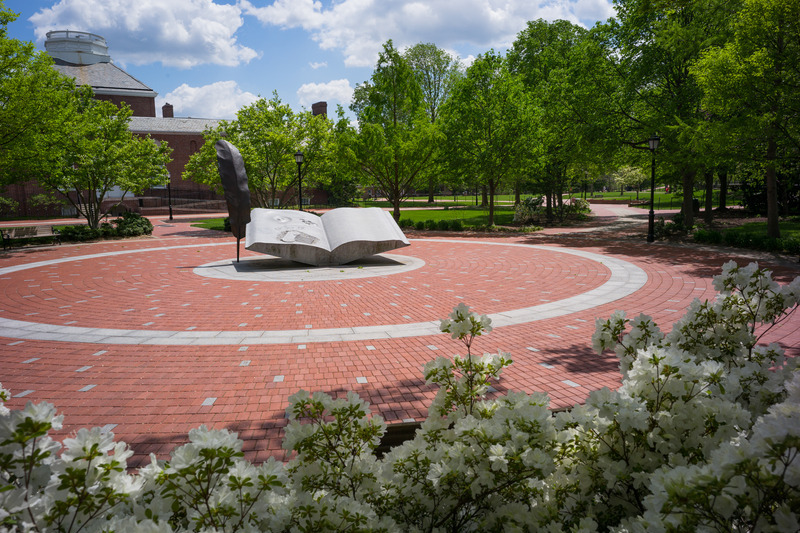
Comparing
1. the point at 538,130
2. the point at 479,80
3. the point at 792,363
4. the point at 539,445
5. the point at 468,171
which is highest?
the point at 479,80

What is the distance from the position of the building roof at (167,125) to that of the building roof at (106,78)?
4.31 meters

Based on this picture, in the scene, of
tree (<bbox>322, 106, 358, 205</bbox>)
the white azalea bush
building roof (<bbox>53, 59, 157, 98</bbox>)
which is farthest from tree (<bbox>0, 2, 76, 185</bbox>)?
building roof (<bbox>53, 59, 157, 98</bbox>)

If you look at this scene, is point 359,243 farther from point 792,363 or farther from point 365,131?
point 365,131

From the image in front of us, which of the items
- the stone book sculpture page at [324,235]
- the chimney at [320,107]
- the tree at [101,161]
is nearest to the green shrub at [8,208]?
the tree at [101,161]

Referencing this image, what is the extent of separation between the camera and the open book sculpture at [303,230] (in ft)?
46.3

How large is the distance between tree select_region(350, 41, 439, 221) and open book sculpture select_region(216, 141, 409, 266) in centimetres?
1342

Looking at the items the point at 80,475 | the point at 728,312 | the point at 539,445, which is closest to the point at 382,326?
the point at 728,312

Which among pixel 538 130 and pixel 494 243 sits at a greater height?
pixel 538 130

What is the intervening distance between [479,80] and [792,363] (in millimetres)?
26716

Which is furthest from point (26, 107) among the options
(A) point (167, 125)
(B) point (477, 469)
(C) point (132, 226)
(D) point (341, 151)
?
(A) point (167, 125)

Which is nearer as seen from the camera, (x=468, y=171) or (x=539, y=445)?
(x=539, y=445)

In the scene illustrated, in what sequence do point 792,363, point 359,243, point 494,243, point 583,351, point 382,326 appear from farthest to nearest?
point 494,243 < point 359,243 < point 382,326 < point 583,351 < point 792,363

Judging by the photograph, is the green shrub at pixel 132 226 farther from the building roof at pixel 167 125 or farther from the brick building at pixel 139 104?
the building roof at pixel 167 125

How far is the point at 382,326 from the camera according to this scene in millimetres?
8219
